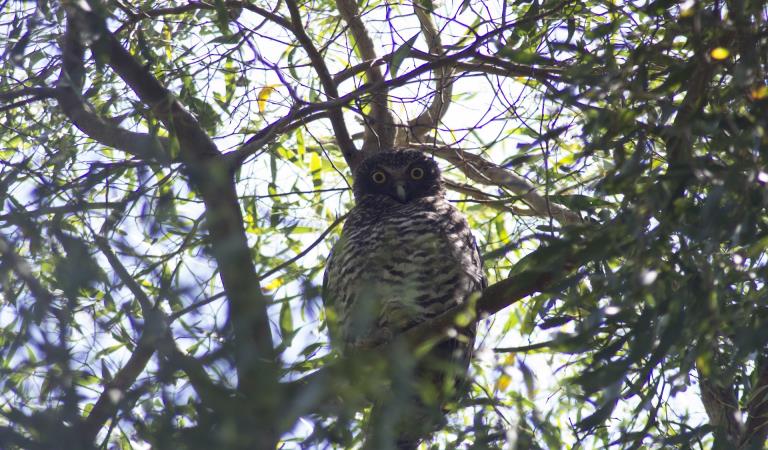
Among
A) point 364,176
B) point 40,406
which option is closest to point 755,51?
point 40,406

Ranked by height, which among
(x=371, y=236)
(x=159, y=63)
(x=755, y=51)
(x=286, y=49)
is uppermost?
(x=286, y=49)

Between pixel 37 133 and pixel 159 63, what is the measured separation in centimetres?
57

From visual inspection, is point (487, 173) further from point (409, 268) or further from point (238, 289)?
point (238, 289)

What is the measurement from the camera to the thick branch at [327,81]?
3.06m

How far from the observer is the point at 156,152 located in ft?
5.97

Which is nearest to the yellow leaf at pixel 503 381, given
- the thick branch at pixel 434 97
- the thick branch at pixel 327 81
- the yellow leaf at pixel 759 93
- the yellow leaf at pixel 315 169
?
the yellow leaf at pixel 759 93

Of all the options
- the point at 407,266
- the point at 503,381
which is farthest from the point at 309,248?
the point at 503,381

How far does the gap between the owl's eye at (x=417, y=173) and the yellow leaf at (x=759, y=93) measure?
2041mm

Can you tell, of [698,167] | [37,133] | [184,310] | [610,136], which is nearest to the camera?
[184,310]

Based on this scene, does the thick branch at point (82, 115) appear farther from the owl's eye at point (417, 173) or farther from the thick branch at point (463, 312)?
the owl's eye at point (417, 173)

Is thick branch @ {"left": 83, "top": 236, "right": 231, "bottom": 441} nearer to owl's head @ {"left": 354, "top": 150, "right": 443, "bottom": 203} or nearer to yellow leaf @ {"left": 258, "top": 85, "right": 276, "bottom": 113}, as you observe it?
yellow leaf @ {"left": 258, "top": 85, "right": 276, "bottom": 113}

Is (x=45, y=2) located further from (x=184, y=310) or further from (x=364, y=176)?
(x=364, y=176)

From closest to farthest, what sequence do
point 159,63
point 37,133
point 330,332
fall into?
point 330,332 < point 37,133 < point 159,63

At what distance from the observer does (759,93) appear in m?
1.94
